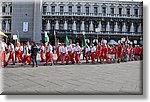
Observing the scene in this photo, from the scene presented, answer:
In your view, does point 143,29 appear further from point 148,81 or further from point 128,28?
point 128,28

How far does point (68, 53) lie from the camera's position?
22.6 feet

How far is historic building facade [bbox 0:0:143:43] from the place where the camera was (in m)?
3.65

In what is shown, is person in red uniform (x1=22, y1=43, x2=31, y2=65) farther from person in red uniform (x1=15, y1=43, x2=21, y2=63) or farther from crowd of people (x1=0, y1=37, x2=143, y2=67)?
person in red uniform (x1=15, y1=43, x2=21, y2=63)

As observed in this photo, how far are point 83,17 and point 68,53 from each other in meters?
2.04

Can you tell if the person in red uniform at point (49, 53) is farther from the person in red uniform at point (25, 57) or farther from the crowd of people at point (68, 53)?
the person in red uniform at point (25, 57)

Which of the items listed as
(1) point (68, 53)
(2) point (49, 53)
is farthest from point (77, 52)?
(2) point (49, 53)

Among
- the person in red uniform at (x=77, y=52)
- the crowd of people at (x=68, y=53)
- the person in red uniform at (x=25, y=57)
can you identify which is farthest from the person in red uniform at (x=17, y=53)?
the person in red uniform at (x=77, y=52)

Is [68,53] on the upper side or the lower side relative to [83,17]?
lower

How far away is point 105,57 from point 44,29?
3334 mm

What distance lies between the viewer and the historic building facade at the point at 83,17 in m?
3.65

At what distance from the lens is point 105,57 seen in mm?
7238

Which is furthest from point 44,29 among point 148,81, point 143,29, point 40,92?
point 148,81

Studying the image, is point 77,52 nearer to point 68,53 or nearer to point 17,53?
point 68,53

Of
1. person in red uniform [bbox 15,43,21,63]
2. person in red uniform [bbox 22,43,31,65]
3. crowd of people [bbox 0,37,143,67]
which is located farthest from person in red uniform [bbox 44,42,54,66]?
person in red uniform [bbox 15,43,21,63]
